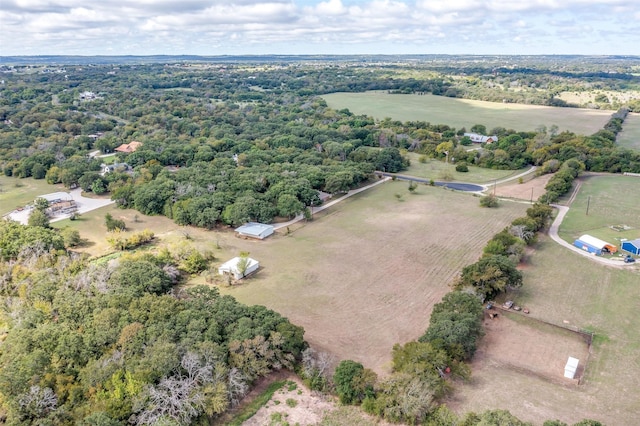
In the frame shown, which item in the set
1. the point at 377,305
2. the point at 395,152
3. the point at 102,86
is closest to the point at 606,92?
the point at 395,152

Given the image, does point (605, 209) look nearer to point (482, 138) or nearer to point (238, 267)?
point (482, 138)

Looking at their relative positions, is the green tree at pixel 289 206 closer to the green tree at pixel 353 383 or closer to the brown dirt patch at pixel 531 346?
the brown dirt patch at pixel 531 346

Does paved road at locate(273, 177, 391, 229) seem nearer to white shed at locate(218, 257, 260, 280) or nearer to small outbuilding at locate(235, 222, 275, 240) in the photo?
small outbuilding at locate(235, 222, 275, 240)

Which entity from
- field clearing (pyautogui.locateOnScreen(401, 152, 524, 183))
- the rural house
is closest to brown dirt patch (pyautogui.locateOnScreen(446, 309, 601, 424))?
field clearing (pyautogui.locateOnScreen(401, 152, 524, 183))

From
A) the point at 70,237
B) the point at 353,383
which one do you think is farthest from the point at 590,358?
the point at 70,237

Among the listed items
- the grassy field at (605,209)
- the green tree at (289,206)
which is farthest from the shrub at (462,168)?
the green tree at (289,206)

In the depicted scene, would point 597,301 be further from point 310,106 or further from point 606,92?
point 606,92
